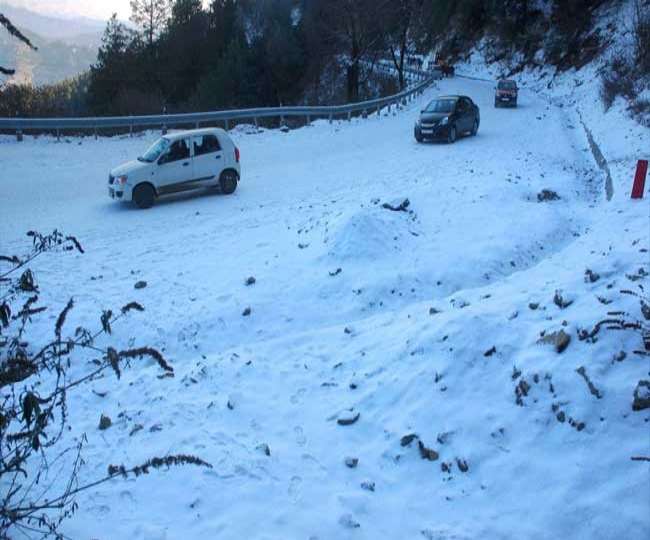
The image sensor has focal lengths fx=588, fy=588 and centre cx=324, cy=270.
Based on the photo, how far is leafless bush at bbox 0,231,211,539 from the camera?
3.19m

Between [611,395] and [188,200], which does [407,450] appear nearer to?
[611,395]

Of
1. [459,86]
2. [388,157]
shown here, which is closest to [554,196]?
[388,157]

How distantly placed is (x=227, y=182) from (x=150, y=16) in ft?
162

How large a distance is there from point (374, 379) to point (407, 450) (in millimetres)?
1278

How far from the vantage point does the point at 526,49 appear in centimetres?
5078

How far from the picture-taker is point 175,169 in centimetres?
1548

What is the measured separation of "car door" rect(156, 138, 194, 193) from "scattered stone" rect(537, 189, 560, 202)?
29.1 feet

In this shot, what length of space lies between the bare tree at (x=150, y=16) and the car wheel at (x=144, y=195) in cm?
4877

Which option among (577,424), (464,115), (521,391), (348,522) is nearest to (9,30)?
(348,522)

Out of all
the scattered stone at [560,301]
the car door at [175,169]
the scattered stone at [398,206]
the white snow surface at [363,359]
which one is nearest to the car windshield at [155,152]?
the car door at [175,169]

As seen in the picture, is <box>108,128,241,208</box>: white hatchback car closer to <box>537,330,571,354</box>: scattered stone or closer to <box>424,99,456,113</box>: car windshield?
<box>424,99,456,113</box>: car windshield

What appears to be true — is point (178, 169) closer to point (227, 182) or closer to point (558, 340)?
point (227, 182)

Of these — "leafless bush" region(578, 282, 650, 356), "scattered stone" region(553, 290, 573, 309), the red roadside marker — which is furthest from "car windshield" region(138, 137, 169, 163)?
"leafless bush" region(578, 282, 650, 356)

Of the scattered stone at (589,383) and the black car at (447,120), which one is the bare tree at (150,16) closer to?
the black car at (447,120)
